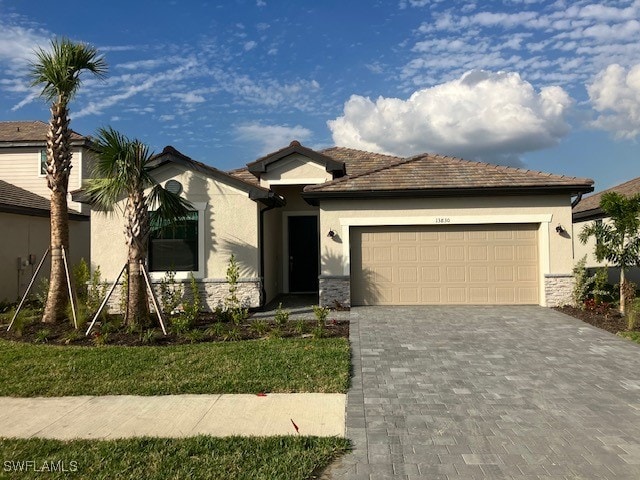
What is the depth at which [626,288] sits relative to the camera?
1046cm

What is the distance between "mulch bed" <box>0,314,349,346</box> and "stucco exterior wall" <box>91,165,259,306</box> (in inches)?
88.5

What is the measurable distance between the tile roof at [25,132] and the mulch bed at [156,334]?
10.4m

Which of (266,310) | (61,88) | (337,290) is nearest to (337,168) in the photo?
(337,290)

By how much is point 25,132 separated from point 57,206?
11.9 meters

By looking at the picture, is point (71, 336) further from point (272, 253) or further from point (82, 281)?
point (272, 253)

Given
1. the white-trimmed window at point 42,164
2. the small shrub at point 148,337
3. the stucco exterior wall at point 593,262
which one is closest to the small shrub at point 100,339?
the small shrub at point 148,337

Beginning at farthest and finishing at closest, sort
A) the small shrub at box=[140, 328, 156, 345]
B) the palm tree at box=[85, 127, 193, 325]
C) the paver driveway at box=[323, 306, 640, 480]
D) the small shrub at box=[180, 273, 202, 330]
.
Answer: the small shrub at box=[180, 273, 202, 330] → the palm tree at box=[85, 127, 193, 325] → the small shrub at box=[140, 328, 156, 345] → the paver driveway at box=[323, 306, 640, 480]

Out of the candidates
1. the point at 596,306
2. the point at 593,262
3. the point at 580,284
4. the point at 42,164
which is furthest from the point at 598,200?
the point at 42,164

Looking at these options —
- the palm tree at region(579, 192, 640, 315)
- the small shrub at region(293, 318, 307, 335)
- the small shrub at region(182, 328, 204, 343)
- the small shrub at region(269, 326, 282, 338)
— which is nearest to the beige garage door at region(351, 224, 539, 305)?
the palm tree at region(579, 192, 640, 315)

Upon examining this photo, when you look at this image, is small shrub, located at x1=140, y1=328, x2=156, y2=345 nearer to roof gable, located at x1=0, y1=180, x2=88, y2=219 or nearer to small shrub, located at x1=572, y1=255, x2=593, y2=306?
roof gable, located at x1=0, y1=180, x2=88, y2=219

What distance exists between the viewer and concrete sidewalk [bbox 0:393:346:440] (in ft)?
14.7

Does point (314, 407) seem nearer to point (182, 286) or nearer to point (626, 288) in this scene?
point (182, 286)

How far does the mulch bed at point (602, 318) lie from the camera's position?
9.20m

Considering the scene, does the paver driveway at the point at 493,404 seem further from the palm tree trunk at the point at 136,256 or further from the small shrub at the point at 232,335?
the palm tree trunk at the point at 136,256
